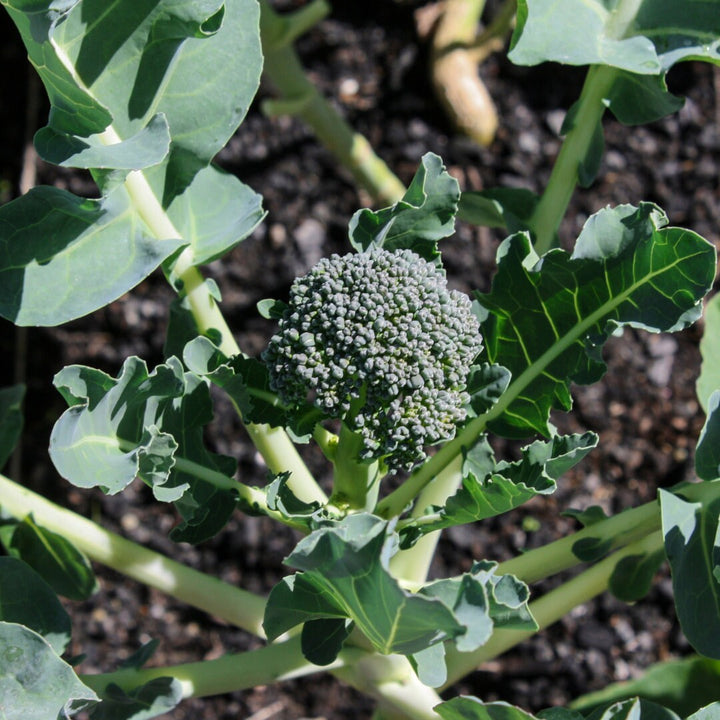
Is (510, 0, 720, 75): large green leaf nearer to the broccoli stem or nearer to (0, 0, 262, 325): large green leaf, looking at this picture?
(0, 0, 262, 325): large green leaf

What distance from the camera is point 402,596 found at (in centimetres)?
79

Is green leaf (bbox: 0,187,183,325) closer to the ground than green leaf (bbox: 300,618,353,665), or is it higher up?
higher up

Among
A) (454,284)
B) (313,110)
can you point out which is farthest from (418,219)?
(454,284)

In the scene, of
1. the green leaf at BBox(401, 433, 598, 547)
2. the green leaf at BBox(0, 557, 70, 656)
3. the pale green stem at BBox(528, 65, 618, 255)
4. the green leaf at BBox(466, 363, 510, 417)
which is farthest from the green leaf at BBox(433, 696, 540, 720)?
the pale green stem at BBox(528, 65, 618, 255)

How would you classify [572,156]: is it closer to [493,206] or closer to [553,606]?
[493,206]

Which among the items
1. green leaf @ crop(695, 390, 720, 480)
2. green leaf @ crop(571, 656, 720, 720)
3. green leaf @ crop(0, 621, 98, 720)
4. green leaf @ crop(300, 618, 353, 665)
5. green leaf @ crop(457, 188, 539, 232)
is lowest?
green leaf @ crop(571, 656, 720, 720)

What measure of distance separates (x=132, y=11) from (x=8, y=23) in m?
1.30

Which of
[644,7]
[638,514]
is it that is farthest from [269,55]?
[638,514]

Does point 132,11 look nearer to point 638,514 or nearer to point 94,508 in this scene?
point 638,514

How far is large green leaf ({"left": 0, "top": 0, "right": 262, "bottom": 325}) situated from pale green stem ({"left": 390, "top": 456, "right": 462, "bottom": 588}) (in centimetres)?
43

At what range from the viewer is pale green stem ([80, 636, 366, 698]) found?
1.16 m

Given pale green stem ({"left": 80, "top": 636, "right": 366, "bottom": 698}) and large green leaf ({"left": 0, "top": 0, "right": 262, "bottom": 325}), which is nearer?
large green leaf ({"left": 0, "top": 0, "right": 262, "bottom": 325})

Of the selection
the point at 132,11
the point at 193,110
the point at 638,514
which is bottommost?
the point at 638,514

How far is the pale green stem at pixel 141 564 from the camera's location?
124 cm
